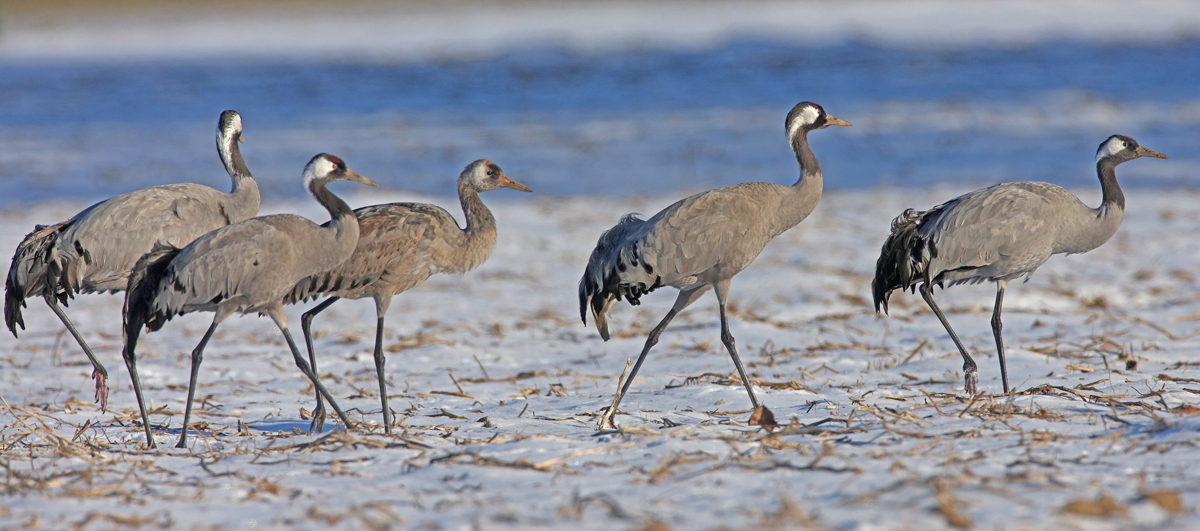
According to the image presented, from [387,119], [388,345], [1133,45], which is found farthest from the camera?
[1133,45]

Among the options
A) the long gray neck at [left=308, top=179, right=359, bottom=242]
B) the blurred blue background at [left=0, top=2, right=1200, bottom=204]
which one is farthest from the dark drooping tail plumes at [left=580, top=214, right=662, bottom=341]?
the blurred blue background at [left=0, top=2, right=1200, bottom=204]

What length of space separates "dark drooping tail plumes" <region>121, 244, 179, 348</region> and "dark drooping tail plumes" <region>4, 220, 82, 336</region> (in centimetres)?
94

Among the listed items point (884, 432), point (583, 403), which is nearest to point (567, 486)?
point (884, 432)

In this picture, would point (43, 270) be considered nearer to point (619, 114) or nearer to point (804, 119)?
point (804, 119)

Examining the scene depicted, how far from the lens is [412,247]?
5320 mm

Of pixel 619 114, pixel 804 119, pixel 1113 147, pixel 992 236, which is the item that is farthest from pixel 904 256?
pixel 619 114

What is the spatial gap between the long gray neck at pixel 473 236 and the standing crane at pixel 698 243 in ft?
1.81

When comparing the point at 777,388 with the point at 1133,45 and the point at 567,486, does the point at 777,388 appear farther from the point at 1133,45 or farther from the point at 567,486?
the point at 1133,45

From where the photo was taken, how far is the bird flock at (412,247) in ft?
15.7

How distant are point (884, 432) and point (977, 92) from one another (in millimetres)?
16441

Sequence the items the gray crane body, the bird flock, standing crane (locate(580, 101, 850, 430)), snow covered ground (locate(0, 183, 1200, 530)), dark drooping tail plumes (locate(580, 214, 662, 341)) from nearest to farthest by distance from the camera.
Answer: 1. snow covered ground (locate(0, 183, 1200, 530))
2. the bird flock
3. standing crane (locate(580, 101, 850, 430))
4. dark drooping tail plumes (locate(580, 214, 662, 341))
5. the gray crane body

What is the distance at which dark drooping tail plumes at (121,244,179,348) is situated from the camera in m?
4.78

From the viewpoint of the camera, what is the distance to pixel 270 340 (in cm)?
712

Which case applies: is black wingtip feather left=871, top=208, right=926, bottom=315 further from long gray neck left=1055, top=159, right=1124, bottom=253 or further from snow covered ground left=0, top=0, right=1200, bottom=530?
long gray neck left=1055, top=159, right=1124, bottom=253
